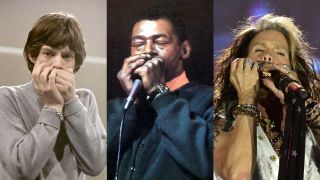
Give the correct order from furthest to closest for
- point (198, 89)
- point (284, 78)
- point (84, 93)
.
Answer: point (84, 93), point (198, 89), point (284, 78)

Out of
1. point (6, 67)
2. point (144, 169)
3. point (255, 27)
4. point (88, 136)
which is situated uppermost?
point (255, 27)

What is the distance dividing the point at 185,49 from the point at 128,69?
330mm

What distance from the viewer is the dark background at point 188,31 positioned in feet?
7.82

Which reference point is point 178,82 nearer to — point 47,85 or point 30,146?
point 47,85

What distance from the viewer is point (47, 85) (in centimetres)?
244

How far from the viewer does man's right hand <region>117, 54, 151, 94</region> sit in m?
2.48

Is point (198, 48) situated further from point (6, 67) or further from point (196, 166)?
point (6, 67)

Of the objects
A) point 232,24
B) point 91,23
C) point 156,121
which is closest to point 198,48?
point 232,24

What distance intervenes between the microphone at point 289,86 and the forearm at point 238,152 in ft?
0.72

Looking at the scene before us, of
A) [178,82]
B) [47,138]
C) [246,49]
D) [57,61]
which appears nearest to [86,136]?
[47,138]

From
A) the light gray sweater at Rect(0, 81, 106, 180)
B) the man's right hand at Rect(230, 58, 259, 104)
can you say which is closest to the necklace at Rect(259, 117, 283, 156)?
the man's right hand at Rect(230, 58, 259, 104)

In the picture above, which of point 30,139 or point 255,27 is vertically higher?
point 255,27

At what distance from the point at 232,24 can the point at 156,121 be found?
646 millimetres

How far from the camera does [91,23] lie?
251 centimetres
